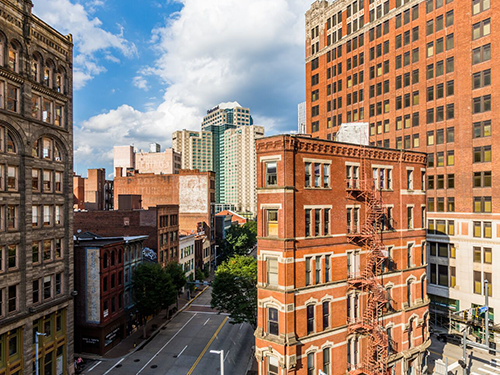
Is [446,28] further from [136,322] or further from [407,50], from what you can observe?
[136,322]

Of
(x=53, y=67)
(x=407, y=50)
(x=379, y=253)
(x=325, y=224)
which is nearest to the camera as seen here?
(x=325, y=224)

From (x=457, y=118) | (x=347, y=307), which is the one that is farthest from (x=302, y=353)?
(x=457, y=118)

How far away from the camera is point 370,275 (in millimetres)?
28953

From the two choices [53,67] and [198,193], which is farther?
[198,193]

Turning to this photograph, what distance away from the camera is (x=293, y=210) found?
25062mm

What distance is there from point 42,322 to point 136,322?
57.2 feet

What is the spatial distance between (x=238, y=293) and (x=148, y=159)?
142m

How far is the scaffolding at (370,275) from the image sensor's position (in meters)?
28.4

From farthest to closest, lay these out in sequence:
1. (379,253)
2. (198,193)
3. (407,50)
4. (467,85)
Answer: (198,193) < (407,50) < (467,85) < (379,253)

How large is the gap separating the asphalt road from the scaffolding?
545 inches

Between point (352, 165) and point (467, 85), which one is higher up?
point (467, 85)

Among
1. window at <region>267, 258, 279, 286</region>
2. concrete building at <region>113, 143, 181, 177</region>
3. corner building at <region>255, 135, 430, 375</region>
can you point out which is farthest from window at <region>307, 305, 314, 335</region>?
concrete building at <region>113, 143, 181, 177</region>

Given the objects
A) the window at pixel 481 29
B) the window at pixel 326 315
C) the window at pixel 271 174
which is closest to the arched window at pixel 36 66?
the window at pixel 271 174

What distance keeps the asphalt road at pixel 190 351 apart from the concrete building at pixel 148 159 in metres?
119
